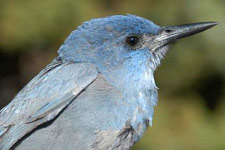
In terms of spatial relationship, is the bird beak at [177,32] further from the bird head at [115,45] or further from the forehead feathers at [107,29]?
the forehead feathers at [107,29]

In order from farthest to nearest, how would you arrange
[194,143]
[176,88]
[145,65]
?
[176,88], [194,143], [145,65]

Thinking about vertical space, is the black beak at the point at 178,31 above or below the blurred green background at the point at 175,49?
above

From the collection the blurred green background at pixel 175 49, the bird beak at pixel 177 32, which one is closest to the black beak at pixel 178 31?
the bird beak at pixel 177 32

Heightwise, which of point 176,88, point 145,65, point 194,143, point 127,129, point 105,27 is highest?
point 105,27

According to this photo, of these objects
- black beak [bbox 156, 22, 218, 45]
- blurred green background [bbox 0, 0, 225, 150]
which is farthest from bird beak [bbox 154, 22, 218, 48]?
blurred green background [bbox 0, 0, 225, 150]

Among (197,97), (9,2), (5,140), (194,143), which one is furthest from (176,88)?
(5,140)

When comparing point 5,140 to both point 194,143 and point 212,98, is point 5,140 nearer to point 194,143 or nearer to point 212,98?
point 194,143

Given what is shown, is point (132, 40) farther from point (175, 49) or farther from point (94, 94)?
point (175, 49)
